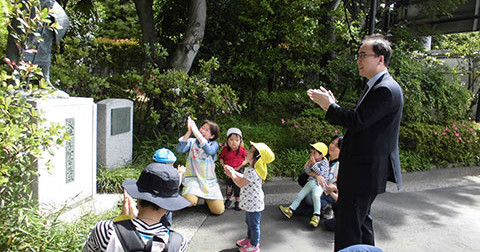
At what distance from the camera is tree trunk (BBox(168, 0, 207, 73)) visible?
7473 mm

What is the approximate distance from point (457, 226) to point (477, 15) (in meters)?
5.67

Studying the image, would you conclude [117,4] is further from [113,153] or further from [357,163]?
[357,163]

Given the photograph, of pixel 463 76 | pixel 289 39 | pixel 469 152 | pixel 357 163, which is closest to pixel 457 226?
pixel 357 163

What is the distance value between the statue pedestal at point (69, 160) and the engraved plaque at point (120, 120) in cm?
83

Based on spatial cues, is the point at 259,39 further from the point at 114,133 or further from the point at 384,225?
the point at 384,225

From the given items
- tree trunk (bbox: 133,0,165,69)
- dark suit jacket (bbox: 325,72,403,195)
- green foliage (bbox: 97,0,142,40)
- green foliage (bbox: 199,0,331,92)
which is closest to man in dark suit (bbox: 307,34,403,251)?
dark suit jacket (bbox: 325,72,403,195)

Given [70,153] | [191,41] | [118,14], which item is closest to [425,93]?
[191,41]

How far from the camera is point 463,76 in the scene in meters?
10.6

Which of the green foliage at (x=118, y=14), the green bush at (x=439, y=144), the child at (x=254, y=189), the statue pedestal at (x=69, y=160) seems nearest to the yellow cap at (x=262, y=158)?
the child at (x=254, y=189)

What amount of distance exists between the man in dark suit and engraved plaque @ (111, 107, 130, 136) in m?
3.26

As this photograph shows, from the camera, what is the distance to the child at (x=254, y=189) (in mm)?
3689

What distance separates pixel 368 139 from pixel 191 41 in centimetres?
530

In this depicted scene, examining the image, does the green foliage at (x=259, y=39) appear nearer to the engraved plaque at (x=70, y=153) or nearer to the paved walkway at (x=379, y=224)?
the paved walkway at (x=379, y=224)

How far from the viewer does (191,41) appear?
7484mm
